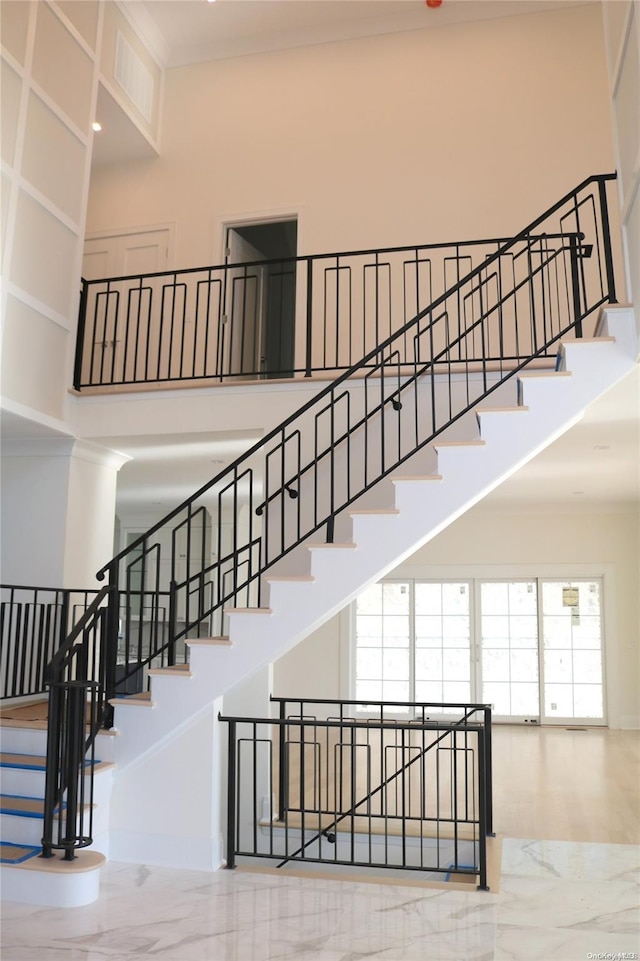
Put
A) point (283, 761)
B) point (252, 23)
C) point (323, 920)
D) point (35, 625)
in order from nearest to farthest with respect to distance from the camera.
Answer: point (323, 920) → point (283, 761) → point (35, 625) → point (252, 23)

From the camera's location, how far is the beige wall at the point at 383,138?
7785 millimetres

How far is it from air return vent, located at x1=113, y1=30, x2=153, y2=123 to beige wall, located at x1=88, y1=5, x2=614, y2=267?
0.34m

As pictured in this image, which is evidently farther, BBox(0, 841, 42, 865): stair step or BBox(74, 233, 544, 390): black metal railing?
BBox(74, 233, 544, 390): black metal railing

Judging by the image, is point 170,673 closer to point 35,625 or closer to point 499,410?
point 35,625

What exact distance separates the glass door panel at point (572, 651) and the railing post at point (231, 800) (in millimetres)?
6839

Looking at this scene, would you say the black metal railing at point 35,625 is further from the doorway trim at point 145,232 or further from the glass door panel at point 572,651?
the glass door panel at point 572,651

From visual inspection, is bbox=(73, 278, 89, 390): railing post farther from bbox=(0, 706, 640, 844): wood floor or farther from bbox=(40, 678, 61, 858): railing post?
bbox=(40, 678, 61, 858): railing post

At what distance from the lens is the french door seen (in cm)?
1051

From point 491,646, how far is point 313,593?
6707 millimetres

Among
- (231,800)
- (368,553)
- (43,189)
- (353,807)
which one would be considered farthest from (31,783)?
(43,189)

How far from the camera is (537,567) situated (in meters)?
10.7

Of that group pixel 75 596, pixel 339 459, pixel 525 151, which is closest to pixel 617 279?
pixel 525 151

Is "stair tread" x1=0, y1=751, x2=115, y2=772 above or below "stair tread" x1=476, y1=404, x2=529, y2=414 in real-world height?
below

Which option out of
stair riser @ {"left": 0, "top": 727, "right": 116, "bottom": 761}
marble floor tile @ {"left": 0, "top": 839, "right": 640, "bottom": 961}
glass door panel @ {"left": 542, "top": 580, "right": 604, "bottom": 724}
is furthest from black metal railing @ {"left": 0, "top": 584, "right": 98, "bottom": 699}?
glass door panel @ {"left": 542, "top": 580, "right": 604, "bottom": 724}
